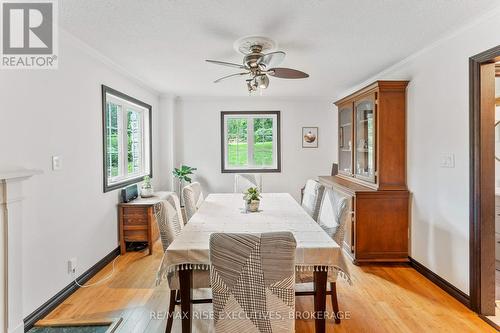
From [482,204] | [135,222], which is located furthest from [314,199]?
[135,222]

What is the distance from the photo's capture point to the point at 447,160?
278cm

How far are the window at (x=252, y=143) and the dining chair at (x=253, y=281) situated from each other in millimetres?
4362

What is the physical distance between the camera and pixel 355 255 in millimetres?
3438

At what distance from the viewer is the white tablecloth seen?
5.89 feet

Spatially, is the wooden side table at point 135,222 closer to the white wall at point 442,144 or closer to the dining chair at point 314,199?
the dining chair at point 314,199

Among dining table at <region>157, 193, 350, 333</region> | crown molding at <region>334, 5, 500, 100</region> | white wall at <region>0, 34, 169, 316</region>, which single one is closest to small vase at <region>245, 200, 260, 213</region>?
dining table at <region>157, 193, 350, 333</region>

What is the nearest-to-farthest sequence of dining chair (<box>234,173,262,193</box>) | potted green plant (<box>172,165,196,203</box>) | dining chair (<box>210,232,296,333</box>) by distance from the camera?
dining chair (<box>210,232,296,333</box>) < dining chair (<box>234,173,262,193</box>) < potted green plant (<box>172,165,196,203</box>)

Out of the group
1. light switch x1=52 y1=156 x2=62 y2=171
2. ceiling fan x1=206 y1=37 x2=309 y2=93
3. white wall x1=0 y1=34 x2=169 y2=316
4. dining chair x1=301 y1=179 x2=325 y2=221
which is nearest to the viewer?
white wall x1=0 y1=34 x2=169 y2=316

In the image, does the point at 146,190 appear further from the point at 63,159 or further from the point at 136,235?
the point at 63,159

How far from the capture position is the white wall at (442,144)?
2.54m

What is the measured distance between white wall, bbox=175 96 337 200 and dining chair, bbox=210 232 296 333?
4322mm

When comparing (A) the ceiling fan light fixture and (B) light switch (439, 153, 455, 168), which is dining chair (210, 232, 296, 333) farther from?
(B) light switch (439, 153, 455, 168)

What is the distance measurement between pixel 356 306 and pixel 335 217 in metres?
0.85

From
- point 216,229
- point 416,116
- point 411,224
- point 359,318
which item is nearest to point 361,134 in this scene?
point 416,116
